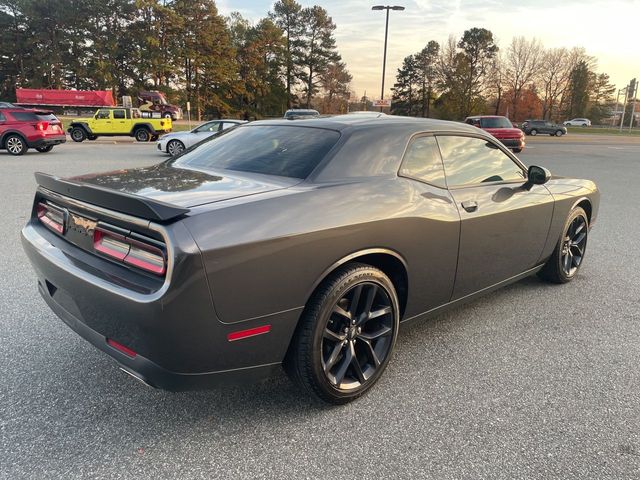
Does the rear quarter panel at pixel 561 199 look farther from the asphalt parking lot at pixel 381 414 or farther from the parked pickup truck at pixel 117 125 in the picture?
the parked pickup truck at pixel 117 125

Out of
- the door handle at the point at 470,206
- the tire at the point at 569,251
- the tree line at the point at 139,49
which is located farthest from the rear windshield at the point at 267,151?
the tree line at the point at 139,49

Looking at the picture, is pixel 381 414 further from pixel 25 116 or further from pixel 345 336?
pixel 25 116

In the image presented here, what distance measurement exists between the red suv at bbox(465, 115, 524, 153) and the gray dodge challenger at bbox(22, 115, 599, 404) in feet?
61.9

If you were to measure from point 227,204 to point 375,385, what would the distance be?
140 centimetres

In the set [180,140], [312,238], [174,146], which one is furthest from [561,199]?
[174,146]

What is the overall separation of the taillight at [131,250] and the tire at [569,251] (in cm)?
352

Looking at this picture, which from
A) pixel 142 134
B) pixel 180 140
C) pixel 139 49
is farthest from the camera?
pixel 139 49

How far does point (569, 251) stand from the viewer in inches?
170

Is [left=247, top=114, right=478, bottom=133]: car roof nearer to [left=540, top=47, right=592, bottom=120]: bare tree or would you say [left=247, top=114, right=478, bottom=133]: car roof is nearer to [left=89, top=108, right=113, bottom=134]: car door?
[left=89, top=108, right=113, bottom=134]: car door

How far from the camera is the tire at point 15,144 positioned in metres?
14.8

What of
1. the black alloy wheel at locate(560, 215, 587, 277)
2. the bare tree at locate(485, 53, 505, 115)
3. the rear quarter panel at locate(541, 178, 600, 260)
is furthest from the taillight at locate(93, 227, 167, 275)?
the bare tree at locate(485, 53, 505, 115)

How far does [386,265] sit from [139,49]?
2228 inches

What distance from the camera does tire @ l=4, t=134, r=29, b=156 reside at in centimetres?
1483

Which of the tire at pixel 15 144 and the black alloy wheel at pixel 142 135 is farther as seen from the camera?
the black alloy wheel at pixel 142 135
